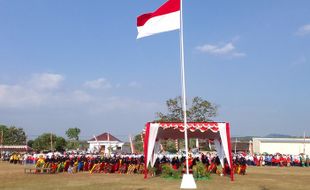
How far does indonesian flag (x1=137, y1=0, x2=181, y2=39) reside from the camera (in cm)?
1423

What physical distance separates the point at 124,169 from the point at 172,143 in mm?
45330

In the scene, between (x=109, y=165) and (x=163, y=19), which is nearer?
(x=163, y=19)

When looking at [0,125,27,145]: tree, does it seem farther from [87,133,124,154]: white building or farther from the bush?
the bush

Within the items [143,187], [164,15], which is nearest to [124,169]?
[143,187]

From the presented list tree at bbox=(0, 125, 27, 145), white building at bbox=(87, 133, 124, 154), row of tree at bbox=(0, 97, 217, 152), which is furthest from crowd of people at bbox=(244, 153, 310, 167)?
tree at bbox=(0, 125, 27, 145)

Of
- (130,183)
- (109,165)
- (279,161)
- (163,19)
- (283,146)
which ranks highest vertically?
(163,19)

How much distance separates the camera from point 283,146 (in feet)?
187

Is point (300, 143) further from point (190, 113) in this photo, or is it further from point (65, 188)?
point (65, 188)

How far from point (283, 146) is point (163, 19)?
4713 cm

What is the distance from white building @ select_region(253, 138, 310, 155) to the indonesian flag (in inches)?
1797

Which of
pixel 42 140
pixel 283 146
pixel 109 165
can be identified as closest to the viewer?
pixel 109 165

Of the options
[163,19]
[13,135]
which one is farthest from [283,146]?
[13,135]

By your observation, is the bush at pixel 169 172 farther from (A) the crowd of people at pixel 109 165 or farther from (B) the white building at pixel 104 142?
(B) the white building at pixel 104 142

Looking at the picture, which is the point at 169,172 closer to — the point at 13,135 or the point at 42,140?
the point at 42,140
